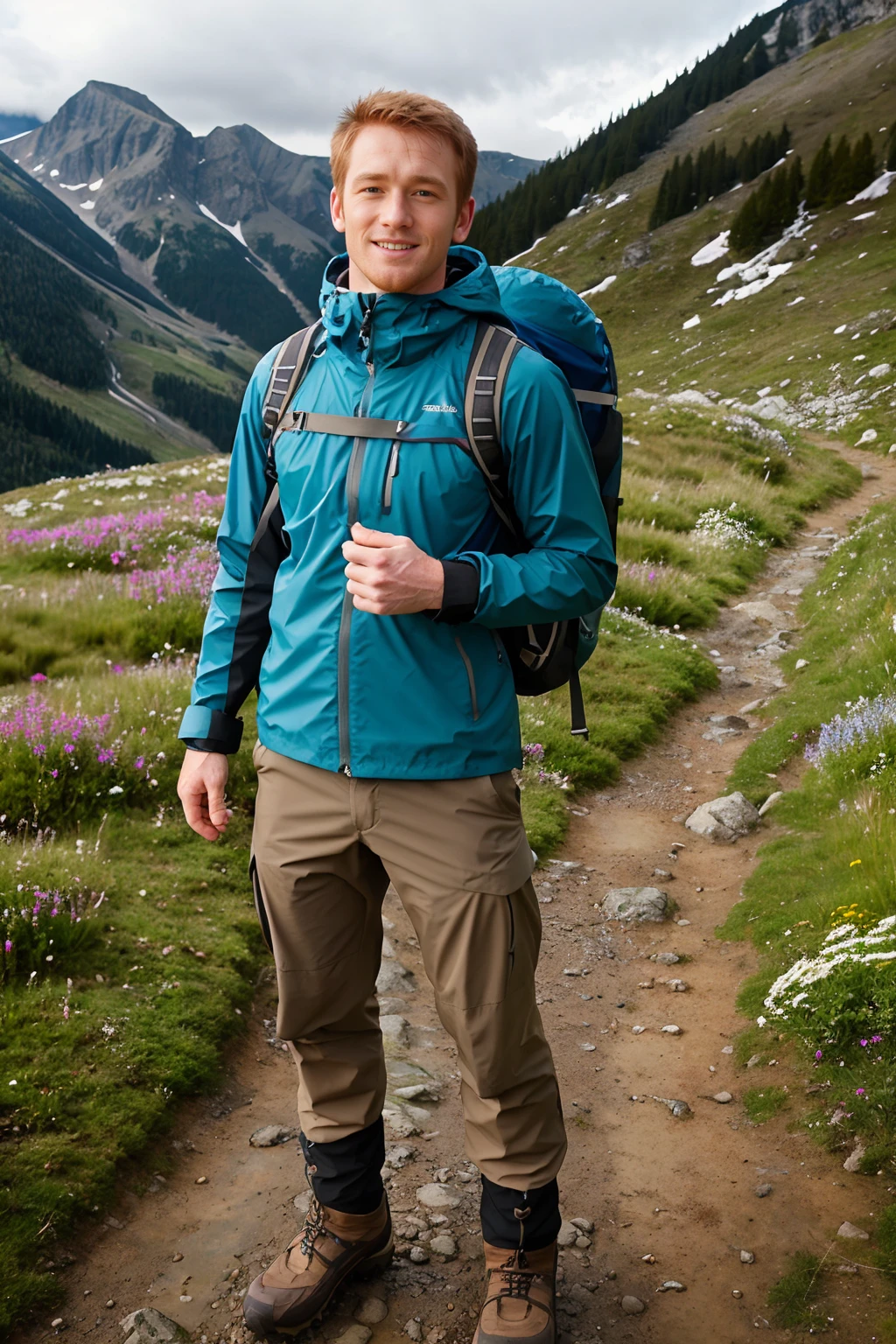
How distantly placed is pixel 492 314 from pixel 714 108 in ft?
498

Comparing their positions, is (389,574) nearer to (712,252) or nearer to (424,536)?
(424,536)

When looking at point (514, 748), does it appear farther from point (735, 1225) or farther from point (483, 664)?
point (735, 1225)

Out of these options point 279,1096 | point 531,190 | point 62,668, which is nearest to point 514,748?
point 279,1096

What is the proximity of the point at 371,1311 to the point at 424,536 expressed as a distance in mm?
2882

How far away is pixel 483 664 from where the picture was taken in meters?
2.83

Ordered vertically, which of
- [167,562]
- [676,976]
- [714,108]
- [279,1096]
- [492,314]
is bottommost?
[279,1096]

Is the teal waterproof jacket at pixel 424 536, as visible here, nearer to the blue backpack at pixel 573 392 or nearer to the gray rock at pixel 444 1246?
the blue backpack at pixel 573 392

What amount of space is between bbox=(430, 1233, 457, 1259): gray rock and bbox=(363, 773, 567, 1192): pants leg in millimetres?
1139

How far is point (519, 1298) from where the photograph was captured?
3.15m

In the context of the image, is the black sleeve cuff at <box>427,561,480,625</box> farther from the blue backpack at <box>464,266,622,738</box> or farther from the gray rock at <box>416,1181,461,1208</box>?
the gray rock at <box>416,1181,461,1208</box>

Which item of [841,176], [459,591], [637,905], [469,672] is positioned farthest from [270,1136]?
[841,176]

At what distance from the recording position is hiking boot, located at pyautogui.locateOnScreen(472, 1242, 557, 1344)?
3.09 meters

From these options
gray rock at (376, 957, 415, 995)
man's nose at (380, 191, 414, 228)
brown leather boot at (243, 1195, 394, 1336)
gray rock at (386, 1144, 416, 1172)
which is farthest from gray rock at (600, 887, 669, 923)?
man's nose at (380, 191, 414, 228)

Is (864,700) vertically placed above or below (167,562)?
above
